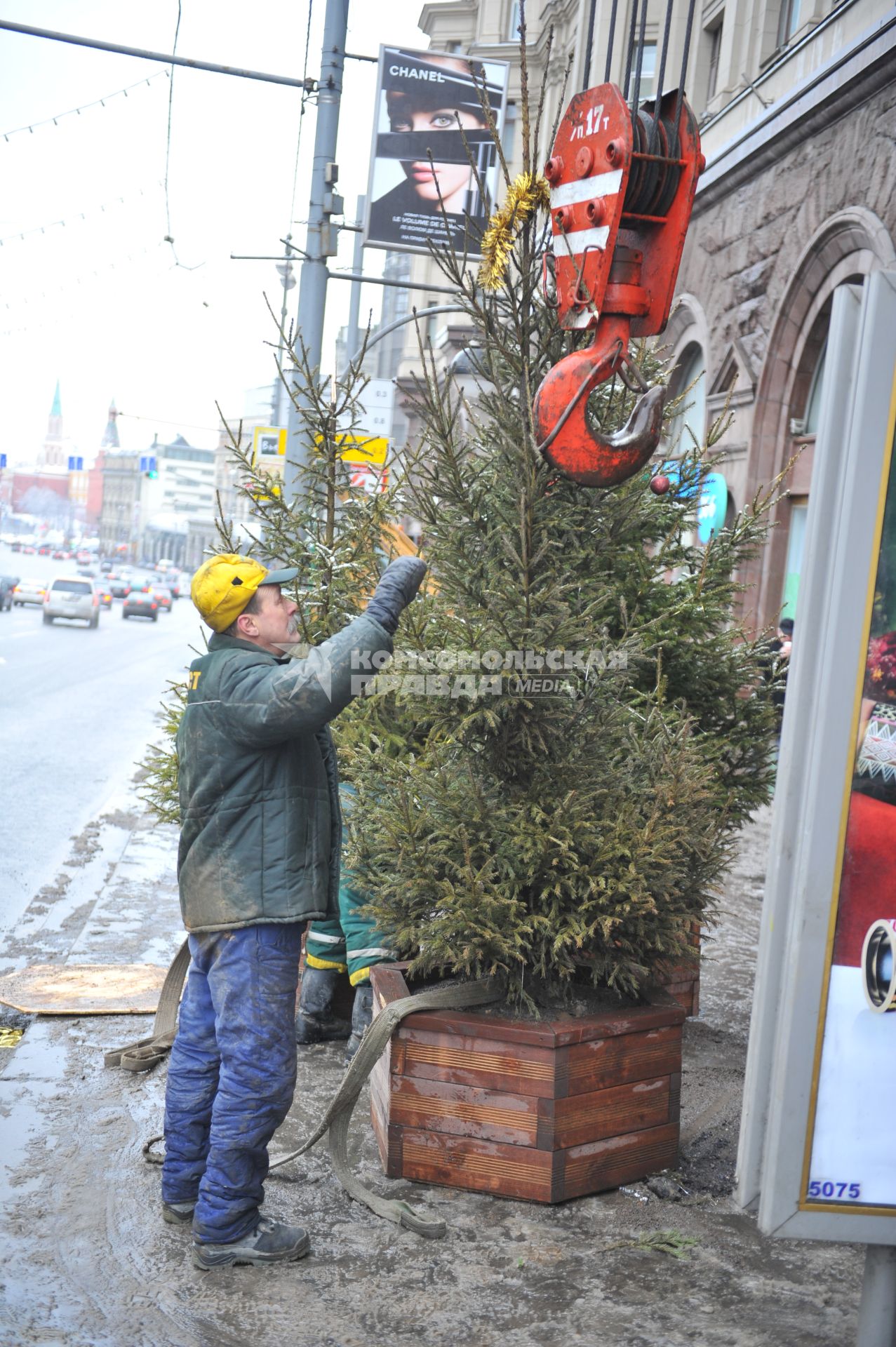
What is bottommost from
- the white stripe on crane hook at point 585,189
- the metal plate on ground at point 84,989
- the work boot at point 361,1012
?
the metal plate on ground at point 84,989

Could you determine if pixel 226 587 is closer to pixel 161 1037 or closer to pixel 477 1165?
pixel 477 1165

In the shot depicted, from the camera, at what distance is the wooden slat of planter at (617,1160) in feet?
12.7

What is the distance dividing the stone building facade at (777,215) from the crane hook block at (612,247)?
6.06m

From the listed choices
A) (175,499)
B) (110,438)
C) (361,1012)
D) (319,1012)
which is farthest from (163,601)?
(110,438)

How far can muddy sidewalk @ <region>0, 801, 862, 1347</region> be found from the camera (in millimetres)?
3182

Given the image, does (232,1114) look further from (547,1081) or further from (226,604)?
(226,604)

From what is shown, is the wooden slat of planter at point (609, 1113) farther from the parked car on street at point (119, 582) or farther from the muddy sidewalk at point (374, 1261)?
the parked car on street at point (119, 582)

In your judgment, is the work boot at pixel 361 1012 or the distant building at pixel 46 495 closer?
the work boot at pixel 361 1012

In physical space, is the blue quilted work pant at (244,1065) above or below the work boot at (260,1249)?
above

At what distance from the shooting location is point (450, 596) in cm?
416

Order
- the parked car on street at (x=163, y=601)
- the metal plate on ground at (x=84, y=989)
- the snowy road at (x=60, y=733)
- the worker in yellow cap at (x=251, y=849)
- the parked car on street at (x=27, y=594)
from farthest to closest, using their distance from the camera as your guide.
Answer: the parked car on street at (x=163, y=601), the parked car on street at (x=27, y=594), the snowy road at (x=60, y=733), the metal plate on ground at (x=84, y=989), the worker in yellow cap at (x=251, y=849)

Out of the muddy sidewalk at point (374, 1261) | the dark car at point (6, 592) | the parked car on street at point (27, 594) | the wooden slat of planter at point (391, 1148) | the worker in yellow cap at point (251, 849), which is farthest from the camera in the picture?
the parked car on street at point (27, 594)

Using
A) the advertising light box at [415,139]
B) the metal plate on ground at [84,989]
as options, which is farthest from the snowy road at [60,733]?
the advertising light box at [415,139]

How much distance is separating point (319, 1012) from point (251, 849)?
6.39 feet
